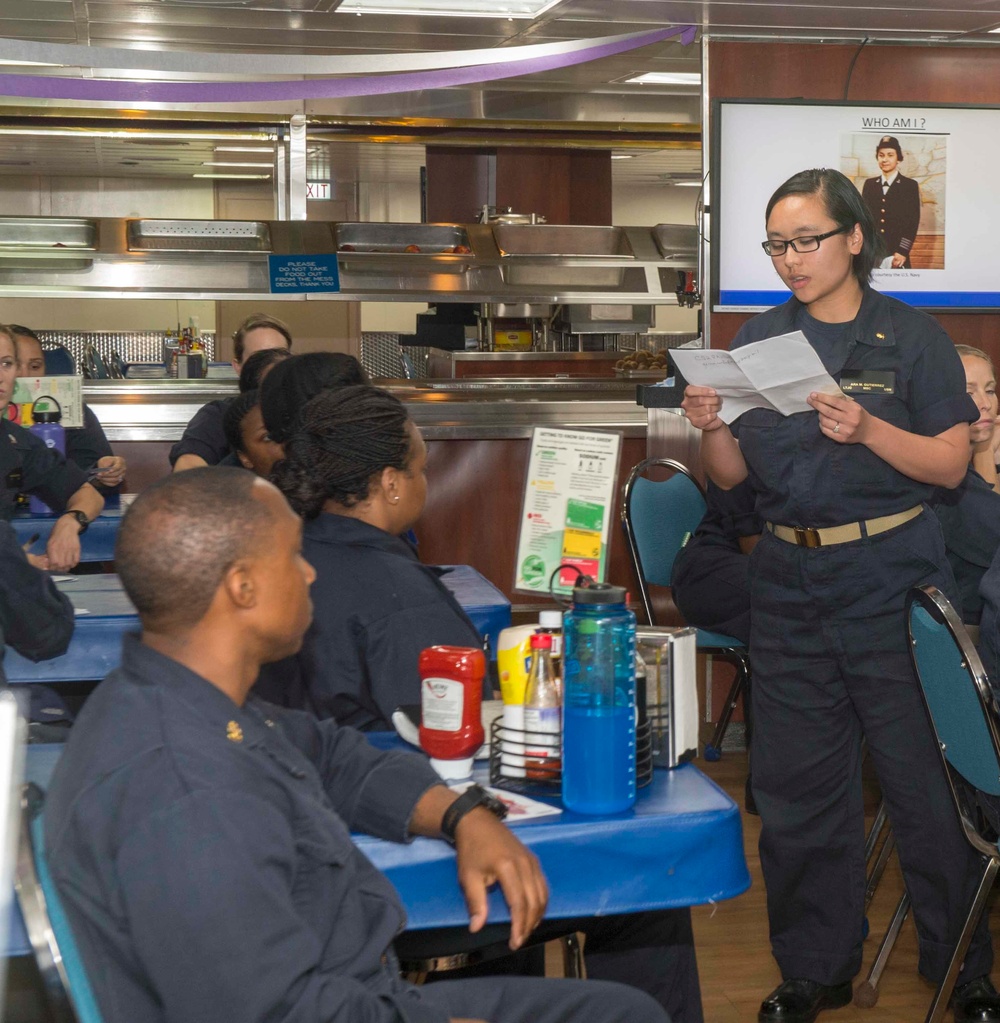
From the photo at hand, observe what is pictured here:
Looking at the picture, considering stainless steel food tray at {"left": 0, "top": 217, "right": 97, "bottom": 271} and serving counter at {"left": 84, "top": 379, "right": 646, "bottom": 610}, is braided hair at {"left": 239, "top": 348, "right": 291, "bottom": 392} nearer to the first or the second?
serving counter at {"left": 84, "top": 379, "right": 646, "bottom": 610}

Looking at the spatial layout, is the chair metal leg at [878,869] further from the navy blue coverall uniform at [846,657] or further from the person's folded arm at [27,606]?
the person's folded arm at [27,606]

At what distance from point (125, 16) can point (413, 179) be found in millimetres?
8960

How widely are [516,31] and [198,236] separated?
7.18ft

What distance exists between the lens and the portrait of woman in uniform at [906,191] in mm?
4344

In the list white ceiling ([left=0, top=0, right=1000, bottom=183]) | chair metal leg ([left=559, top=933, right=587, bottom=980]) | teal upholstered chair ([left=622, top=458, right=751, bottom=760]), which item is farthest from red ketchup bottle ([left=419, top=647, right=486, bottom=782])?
white ceiling ([left=0, top=0, right=1000, bottom=183])

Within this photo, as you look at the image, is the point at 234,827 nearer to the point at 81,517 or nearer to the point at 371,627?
the point at 371,627

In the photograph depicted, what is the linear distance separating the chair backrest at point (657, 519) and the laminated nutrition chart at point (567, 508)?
6.76 ft

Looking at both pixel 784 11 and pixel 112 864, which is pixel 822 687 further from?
pixel 784 11

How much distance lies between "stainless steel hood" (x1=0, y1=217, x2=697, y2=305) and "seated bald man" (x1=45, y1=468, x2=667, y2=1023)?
5.50 metres

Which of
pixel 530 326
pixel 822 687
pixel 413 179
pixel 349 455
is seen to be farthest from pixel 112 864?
pixel 413 179

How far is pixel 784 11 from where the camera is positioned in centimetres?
437

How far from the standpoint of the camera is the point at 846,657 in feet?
8.22

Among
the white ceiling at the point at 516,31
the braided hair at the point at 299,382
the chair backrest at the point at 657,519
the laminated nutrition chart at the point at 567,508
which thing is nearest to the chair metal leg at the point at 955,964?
the laminated nutrition chart at the point at 567,508

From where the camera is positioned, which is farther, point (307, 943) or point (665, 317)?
point (665, 317)
